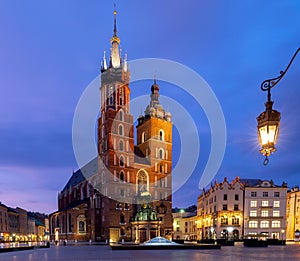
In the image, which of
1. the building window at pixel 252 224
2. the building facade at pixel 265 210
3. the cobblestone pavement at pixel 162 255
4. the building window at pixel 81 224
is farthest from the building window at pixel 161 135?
the cobblestone pavement at pixel 162 255

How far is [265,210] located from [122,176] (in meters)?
33.3

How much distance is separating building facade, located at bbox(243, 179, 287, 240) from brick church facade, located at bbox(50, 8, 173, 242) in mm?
18696

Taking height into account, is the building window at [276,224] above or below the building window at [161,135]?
below

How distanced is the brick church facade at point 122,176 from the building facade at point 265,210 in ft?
61.3

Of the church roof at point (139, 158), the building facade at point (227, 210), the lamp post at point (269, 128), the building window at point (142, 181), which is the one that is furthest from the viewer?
the church roof at point (139, 158)

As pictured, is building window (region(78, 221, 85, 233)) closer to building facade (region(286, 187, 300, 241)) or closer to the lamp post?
building facade (region(286, 187, 300, 241))

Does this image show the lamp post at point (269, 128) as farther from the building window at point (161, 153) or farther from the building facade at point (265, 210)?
the building window at point (161, 153)

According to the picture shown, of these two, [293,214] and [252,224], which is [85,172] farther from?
[293,214]

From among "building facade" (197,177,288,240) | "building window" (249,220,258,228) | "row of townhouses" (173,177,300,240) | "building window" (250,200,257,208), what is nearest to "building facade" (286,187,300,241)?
"row of townhouses" (173,177,300,240)

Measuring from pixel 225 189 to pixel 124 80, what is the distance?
37688 mm

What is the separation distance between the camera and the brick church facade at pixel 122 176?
72.4m

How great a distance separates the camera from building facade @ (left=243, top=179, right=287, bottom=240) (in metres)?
72.8

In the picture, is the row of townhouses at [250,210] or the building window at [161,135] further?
the building window at [161,135]

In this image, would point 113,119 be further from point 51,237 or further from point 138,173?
point 51,237
